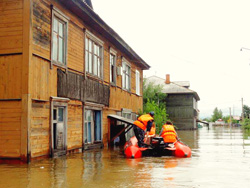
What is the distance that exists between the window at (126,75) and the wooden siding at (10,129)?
38.8 feet

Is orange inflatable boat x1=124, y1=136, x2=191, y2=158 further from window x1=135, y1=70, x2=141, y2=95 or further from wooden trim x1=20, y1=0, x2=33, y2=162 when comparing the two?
window x1=135, y1=70, x2=141, y2=95

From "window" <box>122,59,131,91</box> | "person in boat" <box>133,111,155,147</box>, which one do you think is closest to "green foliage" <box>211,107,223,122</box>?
"window" <box>122,59,131,91</box>

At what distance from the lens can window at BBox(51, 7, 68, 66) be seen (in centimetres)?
1293

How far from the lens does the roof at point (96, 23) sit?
13969 mm

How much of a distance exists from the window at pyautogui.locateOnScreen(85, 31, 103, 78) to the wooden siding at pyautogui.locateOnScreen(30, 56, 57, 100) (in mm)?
3543

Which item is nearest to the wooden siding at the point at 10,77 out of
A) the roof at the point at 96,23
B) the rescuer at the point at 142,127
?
the roof at the point at 96,23

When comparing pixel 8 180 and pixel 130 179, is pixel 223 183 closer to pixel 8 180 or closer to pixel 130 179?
pixel 130 179

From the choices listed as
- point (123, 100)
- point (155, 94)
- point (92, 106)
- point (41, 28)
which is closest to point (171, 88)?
point (155, 94)

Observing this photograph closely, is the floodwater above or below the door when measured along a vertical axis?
below

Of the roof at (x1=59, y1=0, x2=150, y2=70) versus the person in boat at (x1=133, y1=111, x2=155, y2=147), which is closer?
the person in boat at (x1=133, y1=111, x2=155, y2=147)

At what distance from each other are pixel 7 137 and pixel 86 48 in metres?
6.59

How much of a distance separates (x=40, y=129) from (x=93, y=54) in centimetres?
633

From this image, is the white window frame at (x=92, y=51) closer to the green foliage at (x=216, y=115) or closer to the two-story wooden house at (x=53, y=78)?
the two-story wooden house at (x=53, y=78)

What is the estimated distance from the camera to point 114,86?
20.0 m
